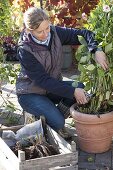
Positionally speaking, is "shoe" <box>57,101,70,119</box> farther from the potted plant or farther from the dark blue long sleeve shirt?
the dark blue long sleeve shirt

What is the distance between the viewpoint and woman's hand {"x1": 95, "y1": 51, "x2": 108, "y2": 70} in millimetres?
3738

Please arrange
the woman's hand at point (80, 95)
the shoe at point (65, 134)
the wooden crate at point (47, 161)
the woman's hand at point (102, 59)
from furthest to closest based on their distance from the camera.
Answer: the shoe at point (65, 134), the woman's hand at point (80, 95), the woman's hand at point (102, 59), the wooden crate at point (47, 161)

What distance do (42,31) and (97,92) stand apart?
73cm

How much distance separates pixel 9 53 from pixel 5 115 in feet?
8.62

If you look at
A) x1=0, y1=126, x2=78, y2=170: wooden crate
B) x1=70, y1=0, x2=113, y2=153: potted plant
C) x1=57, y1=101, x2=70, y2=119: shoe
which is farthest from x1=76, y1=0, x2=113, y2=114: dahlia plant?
x1=0, y1=126, x2=78, y2=170: wooden crate

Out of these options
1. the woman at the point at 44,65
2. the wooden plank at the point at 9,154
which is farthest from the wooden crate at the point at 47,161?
the woman at the point at 44,65

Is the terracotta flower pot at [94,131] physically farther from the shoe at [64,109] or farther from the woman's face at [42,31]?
the woman's face at [42,31]

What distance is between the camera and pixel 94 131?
12.9ft

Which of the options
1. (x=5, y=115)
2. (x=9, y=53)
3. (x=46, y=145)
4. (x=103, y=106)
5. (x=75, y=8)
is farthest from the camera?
(x=9, y=53)

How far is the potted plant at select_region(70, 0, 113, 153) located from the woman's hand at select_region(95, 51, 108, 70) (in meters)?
0.03

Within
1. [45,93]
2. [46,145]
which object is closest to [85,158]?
[46,145]

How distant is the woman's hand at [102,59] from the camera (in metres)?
3.74

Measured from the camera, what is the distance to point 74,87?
3.90 meters

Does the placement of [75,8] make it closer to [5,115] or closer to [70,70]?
[70,70]
